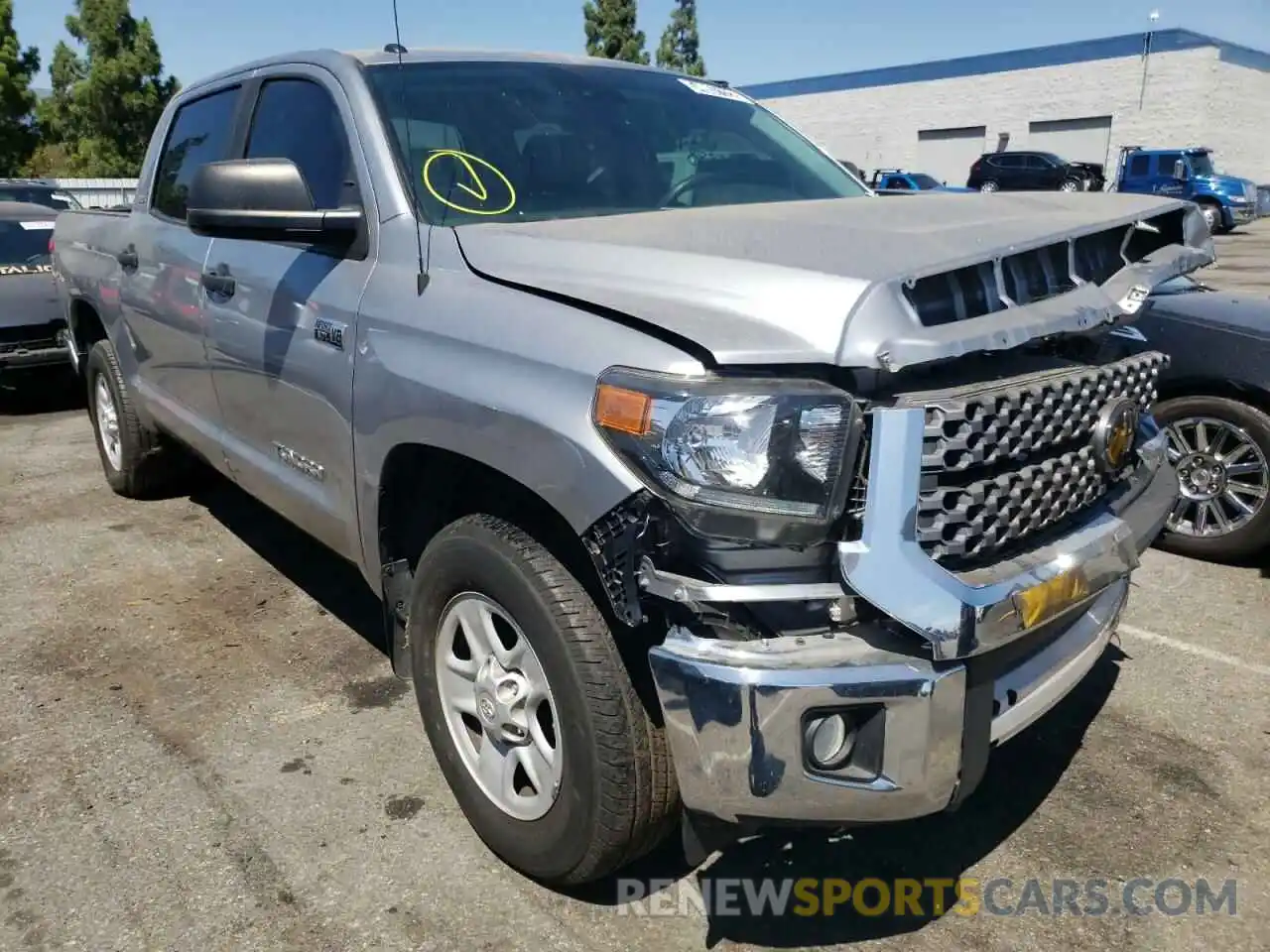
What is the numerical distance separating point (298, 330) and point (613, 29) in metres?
32.5

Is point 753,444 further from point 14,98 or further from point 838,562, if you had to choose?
point 14,98

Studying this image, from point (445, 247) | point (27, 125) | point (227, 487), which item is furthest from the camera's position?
point (27, 125)

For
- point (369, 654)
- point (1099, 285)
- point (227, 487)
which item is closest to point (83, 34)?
point (227, 487)

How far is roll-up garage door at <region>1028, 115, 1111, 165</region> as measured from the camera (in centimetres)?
3505

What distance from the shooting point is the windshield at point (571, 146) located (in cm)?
281

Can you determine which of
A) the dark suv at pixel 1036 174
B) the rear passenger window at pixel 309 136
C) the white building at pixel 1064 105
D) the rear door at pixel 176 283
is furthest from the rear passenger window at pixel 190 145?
the white building at pixel 1064 105

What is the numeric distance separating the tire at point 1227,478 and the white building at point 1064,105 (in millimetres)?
27800

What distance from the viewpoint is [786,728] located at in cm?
186

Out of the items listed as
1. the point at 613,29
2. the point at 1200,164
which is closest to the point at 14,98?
the point at 613,29

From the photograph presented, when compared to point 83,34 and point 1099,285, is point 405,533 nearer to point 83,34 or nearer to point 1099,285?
point 1099,285

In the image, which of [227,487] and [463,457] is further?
[227,487]

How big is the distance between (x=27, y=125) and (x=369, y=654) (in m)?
30.7

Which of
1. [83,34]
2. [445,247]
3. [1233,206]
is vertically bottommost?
[1233,206]

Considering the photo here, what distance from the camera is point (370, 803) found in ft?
9.34
